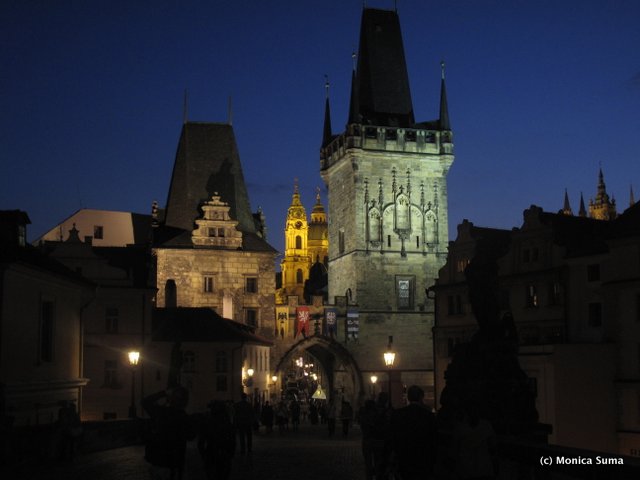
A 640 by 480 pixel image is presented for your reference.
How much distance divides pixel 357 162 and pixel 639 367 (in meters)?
33.8

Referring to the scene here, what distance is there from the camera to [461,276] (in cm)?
5056

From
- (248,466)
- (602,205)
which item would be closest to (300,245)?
(602,205)

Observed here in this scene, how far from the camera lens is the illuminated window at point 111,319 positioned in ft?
150

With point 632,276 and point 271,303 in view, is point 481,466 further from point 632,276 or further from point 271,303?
point 271,303

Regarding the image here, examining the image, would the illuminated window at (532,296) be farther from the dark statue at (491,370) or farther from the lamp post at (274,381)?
the dark statue at (491,370)

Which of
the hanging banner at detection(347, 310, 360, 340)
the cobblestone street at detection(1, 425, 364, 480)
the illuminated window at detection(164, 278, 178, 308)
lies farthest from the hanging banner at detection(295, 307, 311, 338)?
the cobblestone street at detection(1, 425, 364, 480)

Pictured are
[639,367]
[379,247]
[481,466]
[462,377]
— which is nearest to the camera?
[481,466]

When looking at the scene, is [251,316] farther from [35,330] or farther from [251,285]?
[35,330]

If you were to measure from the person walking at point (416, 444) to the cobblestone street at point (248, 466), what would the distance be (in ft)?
22.0

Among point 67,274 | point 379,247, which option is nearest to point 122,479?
point 67,274

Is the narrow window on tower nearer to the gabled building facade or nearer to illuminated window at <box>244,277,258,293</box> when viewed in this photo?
the gabled building facade

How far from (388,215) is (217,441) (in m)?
54.0

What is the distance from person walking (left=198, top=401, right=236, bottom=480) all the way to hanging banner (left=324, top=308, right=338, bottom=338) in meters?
49.9

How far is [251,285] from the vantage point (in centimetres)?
6128
